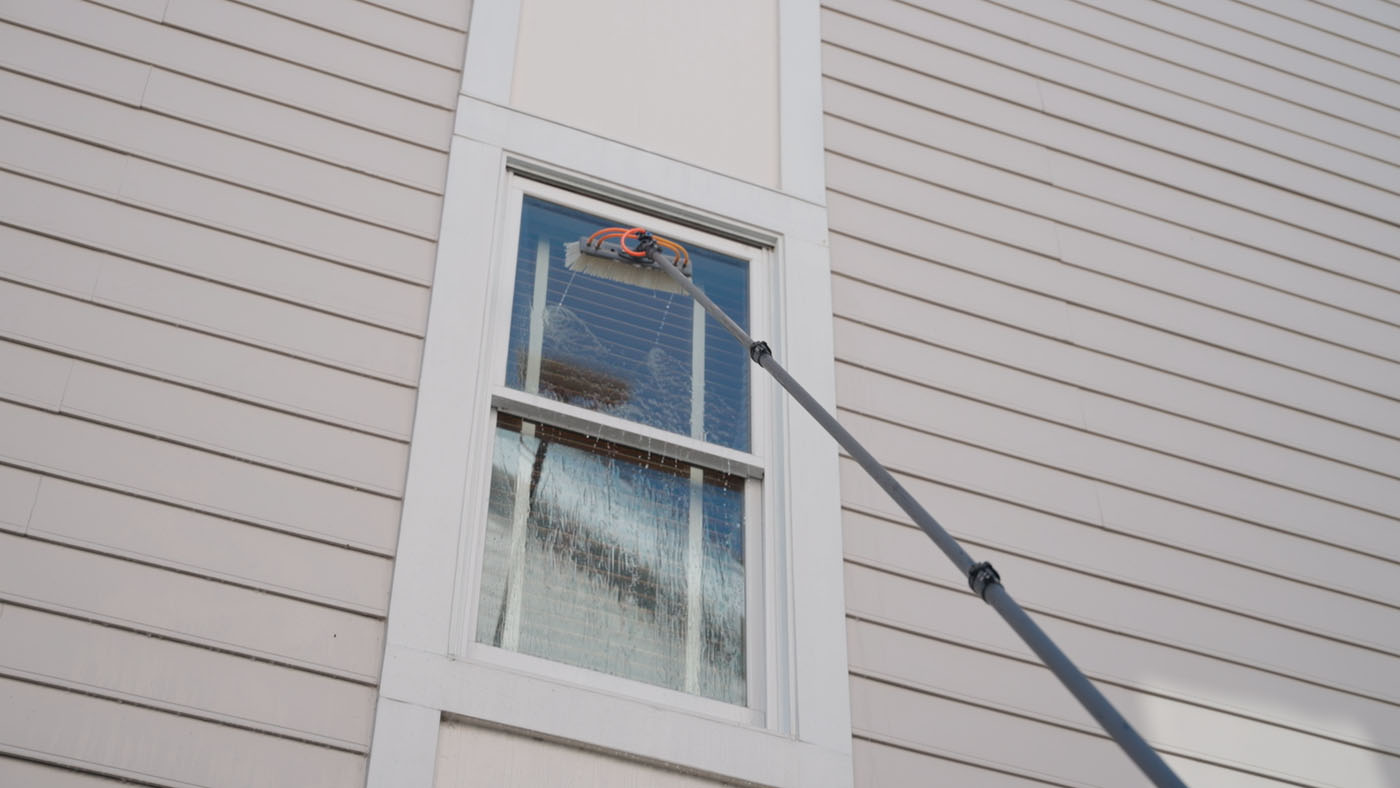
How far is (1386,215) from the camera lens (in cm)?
577

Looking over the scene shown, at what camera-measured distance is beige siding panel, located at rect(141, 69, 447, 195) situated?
405 centimetres

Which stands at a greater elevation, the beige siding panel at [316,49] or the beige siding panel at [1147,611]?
the beige siding panel at [316,49]

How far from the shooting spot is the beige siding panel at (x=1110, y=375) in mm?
4594

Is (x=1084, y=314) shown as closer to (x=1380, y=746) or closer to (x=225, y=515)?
(x=1380, y=746)

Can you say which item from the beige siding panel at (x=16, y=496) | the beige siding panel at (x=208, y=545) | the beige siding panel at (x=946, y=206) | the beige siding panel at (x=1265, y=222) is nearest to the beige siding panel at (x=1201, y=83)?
the beige siding panel at (x=1265, y=222)

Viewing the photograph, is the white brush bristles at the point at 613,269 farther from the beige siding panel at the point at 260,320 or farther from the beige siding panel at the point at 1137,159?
the beige siding panel at the point at 1137,159

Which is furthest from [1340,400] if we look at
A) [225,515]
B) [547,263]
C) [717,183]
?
[225,515]

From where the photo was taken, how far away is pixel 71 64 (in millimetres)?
3994

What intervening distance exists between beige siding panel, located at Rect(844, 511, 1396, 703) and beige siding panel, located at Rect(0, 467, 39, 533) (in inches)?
81.1

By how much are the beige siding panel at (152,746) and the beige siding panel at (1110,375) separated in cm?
210

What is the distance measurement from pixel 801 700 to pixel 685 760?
376 mm

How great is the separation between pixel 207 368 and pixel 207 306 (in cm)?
19

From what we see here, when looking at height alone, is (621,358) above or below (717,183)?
below

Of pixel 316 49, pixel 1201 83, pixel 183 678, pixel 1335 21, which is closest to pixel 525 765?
pixel 183 678
